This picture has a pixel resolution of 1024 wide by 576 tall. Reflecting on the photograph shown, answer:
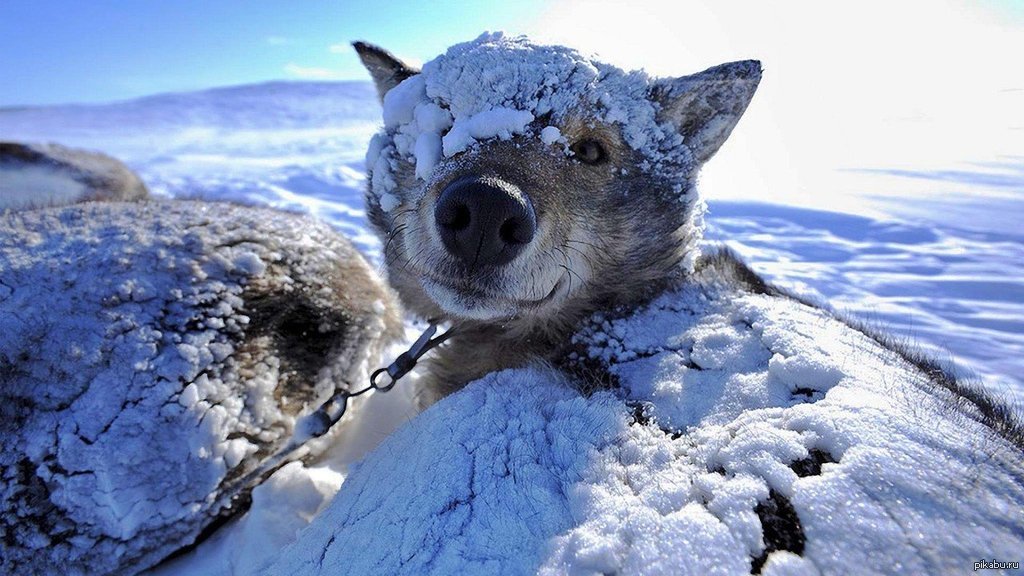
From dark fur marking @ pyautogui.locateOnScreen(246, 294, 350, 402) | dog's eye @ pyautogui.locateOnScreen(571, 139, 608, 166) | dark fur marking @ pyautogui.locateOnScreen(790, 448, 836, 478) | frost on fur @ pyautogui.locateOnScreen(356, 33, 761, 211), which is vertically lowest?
dark fur marking @ pyautogui.locateOnScreen(246, 294, 350, 402)

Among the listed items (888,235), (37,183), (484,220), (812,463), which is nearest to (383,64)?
(484,220)

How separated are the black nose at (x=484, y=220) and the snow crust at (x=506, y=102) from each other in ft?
1.08

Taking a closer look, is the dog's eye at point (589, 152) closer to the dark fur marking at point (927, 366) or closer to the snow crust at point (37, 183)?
the dark fur marking at point (927, 366)

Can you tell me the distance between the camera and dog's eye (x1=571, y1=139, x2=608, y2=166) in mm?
2086

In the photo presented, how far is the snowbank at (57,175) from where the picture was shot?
4715mm

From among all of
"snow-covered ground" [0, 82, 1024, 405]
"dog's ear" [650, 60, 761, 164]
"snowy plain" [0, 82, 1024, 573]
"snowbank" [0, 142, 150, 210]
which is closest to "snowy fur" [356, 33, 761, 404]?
"dog's ear" [650, 60, 761, 164]

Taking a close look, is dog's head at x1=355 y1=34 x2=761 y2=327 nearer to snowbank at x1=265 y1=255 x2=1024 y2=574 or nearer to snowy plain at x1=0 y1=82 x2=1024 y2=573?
snowbank at x1=265 y1=255 x2=1024 y2=574

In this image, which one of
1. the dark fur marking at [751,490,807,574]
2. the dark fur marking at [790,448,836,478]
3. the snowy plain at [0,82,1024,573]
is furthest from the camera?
the snowy plain at [0,82,1024,573]

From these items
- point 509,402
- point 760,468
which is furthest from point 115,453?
point 760,468

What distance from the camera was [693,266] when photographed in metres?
2.32

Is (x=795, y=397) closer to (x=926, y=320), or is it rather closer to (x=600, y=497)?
(x=600, y=497)

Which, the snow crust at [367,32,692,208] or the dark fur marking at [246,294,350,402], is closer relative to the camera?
the snow crust at [367,32,692,208]

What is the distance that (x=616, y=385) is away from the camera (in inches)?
70.0

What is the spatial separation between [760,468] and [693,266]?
3.80ft
